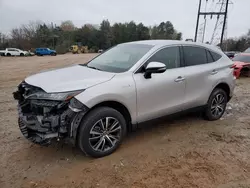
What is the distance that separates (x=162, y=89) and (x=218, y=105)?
1.84 meters

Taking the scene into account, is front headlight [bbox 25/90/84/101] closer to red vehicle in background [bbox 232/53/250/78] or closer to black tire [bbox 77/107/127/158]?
black tire [bbox 77/107/127/158]

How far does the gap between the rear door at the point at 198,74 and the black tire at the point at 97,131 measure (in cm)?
147

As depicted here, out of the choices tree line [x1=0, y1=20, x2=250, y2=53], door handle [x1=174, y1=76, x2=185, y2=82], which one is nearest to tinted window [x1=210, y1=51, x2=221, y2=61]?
door handle [x1=174, y1=76, x2=185, y2=82]

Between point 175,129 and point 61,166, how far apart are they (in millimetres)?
2276

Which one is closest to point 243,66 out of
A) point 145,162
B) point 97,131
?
point 145,162

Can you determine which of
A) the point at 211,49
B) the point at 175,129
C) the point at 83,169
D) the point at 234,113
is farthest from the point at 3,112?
the point at 234,113

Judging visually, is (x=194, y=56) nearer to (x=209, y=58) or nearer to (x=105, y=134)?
(x=209, y=58)

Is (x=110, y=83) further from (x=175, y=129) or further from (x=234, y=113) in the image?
(x=234, y=113)

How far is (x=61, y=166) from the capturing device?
3.03 meters

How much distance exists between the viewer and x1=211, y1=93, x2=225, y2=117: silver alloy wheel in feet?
15.1

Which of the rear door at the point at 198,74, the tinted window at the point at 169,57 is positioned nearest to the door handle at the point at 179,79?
the rear door at the point at 198,74

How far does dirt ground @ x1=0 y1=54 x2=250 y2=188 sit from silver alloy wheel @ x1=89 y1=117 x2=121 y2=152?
0.19 metres

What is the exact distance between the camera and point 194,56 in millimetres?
4199

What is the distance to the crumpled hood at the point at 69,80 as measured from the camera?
2.83 meters
